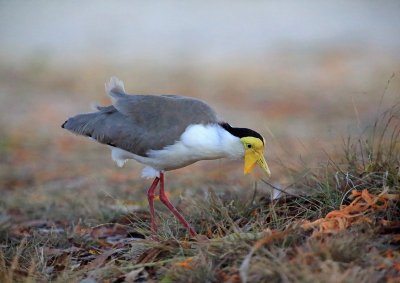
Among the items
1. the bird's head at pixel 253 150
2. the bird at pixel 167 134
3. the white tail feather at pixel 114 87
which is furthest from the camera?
the white tail feather at pixel 114 87

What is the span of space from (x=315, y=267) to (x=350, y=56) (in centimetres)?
1382

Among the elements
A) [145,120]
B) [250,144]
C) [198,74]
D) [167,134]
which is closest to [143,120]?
[145,120]

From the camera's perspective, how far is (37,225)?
6.37m

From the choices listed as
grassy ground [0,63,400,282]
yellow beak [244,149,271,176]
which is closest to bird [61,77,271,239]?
yellow beak [244,149,271,176]

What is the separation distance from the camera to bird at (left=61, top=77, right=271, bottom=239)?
5.36 m

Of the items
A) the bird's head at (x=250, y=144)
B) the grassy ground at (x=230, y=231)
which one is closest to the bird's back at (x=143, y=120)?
the bird's head at (x=250, y=144)

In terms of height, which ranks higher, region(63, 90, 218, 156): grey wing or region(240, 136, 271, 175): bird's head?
region(63, 90, 218, 156): grey wing

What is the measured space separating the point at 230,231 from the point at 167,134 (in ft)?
3.51

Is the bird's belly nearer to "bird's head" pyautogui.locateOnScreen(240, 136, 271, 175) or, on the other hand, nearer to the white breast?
the white breast

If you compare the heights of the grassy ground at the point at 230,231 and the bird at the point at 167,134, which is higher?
the bird at the point at 167,134

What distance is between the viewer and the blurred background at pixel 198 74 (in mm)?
9375

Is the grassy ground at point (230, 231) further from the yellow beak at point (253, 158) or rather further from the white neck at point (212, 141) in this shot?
the white neck at point (212, 141)

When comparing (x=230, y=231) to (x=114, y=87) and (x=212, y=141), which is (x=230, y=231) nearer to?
(x=212, y=141)

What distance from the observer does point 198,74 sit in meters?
16.0
